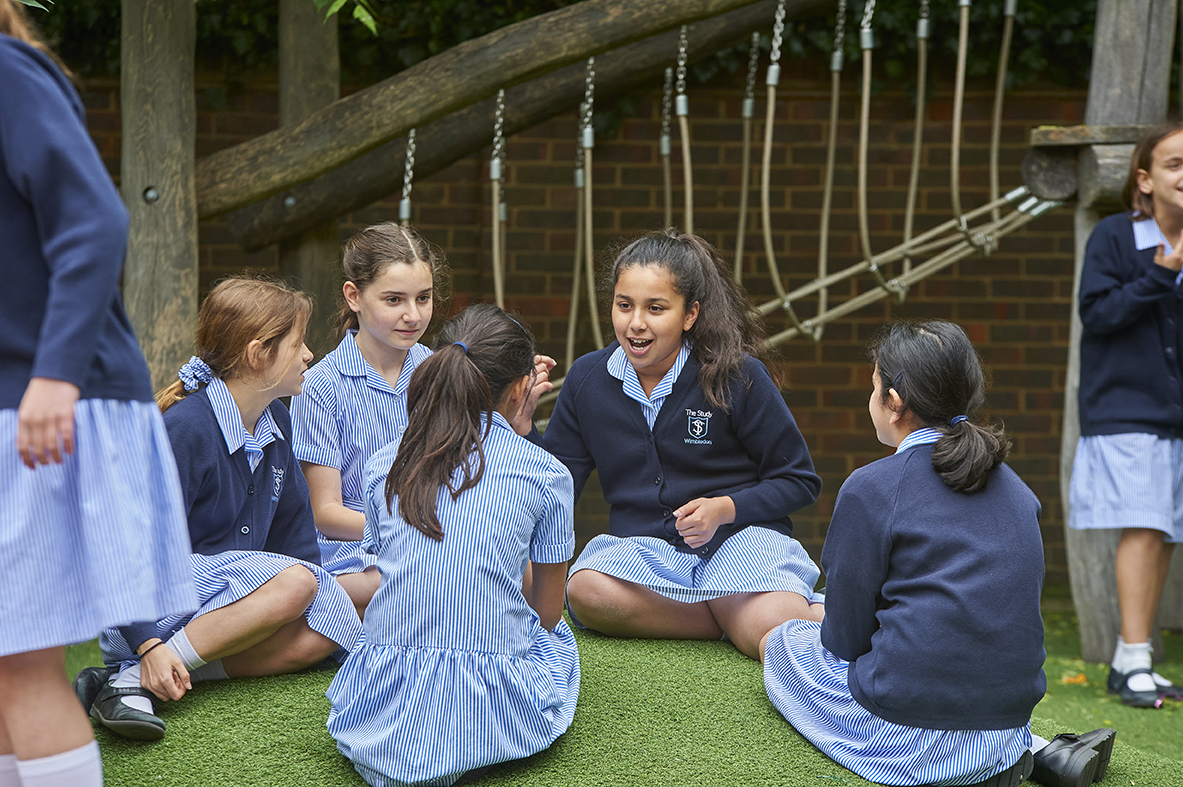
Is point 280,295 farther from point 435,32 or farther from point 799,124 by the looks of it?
point 799,124

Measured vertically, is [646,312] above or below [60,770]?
above

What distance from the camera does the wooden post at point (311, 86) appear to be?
3.64 meters

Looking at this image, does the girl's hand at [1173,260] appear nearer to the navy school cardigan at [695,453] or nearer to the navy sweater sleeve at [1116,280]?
the navy sweater sleeve at [1116,280]

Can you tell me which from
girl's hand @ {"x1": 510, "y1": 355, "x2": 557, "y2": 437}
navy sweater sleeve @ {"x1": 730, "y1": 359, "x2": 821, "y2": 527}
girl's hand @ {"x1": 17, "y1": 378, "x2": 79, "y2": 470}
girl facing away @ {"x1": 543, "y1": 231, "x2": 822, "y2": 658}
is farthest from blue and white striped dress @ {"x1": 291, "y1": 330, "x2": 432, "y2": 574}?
girl's hand @ {"x1": 17, "y1": 378, "x2": 79, "y2": 470}

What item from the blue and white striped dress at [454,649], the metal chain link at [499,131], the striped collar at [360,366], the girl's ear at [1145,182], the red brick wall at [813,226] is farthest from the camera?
the red brick wall at [813,226]

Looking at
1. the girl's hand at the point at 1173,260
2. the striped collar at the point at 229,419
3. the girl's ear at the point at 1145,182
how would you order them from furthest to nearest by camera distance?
the girl's ear at the point at 1145,182
the girl's hand at the point at 1173,260
the striped collar at the point at 229,419

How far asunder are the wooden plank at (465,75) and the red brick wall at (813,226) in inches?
52.3

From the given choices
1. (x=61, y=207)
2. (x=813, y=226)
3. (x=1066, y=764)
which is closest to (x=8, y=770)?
(x=61, y=207)

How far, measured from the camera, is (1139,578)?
3297 millimetres

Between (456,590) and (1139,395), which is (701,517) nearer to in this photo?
(456,590)

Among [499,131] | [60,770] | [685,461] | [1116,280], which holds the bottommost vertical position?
[60,770]

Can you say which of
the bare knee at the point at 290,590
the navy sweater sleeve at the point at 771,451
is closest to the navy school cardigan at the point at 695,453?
the navy sweater sleeve at the point at 771,451

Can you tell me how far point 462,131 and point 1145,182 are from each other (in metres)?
2.12

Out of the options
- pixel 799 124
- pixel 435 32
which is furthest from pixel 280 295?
pixel 799 124
